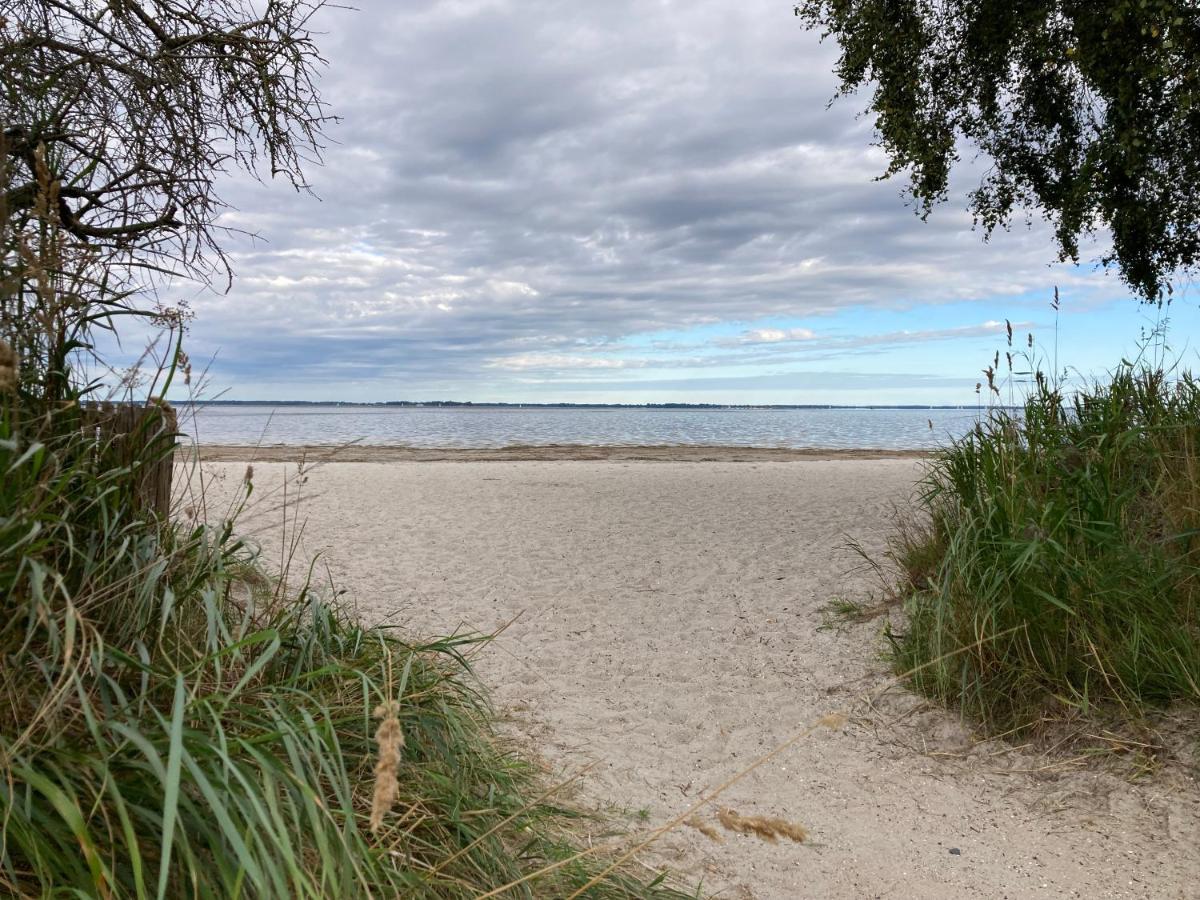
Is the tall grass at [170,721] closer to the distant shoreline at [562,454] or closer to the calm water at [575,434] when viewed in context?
the calm water at [575,434]

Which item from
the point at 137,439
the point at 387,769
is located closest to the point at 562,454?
the point at 137,439

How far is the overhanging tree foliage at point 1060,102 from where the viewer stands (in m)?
7.51

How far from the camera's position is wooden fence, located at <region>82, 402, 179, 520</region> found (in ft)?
9.47

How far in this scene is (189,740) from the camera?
1.88 meters

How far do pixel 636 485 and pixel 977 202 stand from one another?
7.49 meters

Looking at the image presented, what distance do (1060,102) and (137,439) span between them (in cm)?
1055

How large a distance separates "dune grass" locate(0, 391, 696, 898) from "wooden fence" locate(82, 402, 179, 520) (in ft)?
0.11

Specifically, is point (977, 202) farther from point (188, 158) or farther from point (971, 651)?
point (188, 158)

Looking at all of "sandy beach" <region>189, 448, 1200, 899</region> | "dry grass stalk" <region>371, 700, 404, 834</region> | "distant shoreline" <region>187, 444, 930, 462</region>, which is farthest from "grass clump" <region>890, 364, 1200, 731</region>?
"distant shoreline" <region>187, 444, 930, 462</region>

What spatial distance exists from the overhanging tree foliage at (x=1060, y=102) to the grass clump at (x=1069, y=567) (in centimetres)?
345

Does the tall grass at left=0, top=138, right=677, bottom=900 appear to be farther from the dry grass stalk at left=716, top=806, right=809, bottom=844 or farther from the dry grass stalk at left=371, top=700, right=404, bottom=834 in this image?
the dry grass stalk at left=716, top=806, right=809, bottom=844

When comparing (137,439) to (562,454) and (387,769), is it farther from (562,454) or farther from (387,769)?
(562,454)

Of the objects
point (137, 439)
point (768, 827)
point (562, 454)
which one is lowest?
point (768, 827)

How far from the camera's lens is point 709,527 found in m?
10.6
